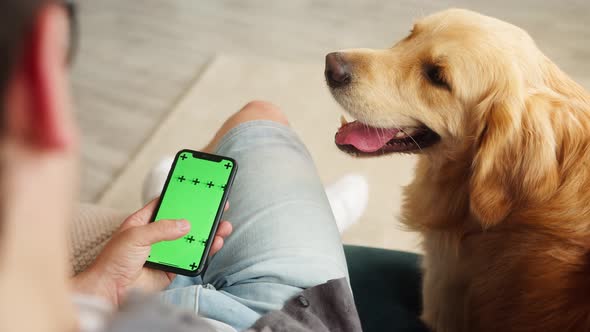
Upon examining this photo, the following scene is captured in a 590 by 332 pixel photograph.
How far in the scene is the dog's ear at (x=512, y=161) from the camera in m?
0.82

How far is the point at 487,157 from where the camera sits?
852 millimetres

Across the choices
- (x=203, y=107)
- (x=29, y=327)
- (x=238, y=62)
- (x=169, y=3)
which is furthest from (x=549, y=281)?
(x=169, y=3)

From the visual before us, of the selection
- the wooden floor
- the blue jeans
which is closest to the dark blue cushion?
the blue jeans

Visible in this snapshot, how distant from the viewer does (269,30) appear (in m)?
2.17

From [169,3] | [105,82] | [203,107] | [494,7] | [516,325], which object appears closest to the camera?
[516,325]

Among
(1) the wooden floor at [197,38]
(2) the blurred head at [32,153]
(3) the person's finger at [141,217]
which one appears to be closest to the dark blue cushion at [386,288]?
(3) the person's finger at [141,217]

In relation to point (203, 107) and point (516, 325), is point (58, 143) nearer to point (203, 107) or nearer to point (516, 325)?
point (516, 325)

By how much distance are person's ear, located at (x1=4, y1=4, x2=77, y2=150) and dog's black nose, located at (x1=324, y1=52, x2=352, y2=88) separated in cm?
84

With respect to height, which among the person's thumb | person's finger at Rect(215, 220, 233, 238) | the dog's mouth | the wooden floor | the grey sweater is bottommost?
the grey sweater

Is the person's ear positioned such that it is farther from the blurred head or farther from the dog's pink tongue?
the dog's pink tongue

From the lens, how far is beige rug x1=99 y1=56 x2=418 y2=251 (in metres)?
1.55

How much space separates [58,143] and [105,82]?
6.24ft

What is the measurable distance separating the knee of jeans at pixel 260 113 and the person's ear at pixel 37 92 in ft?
2.40

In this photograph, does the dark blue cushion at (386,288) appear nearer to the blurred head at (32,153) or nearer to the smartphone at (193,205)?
the smartphone at (193,205)
